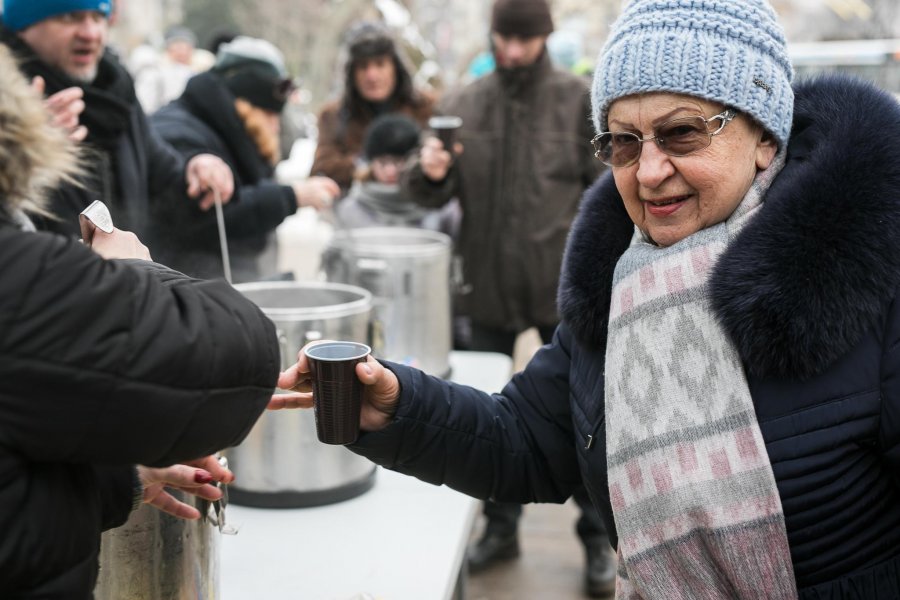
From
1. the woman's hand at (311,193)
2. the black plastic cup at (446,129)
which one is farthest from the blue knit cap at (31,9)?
the black plastic cup at (446,129)

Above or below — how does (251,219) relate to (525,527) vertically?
above

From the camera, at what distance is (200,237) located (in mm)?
2852

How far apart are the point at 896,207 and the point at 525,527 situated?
2747 mm

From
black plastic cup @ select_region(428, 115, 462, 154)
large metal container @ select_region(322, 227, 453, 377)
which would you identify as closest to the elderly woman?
large metal container @ select_region(322, 227, 453, 377)

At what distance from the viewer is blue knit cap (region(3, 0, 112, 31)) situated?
8.20 feet

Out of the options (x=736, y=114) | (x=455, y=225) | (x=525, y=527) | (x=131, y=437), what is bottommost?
(x=525, y=527)

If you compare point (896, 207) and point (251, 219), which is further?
point (251, 219)

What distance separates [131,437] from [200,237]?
1965 millimetres

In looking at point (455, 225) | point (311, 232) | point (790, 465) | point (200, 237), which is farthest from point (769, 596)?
point (311, 232)

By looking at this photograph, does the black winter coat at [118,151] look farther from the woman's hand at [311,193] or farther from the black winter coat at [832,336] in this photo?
the black winter coat at [832,336]

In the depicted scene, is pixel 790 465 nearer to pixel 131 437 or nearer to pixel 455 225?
pixel 131 437

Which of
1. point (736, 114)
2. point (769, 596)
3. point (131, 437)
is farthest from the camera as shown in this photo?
point (736, 114)

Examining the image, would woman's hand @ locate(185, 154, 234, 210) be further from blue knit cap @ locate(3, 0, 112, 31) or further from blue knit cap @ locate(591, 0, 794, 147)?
blue knit cap @ locate(591, 0, 794, 147)

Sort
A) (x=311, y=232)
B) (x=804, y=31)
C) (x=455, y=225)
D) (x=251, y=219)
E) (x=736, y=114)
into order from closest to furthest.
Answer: (x=736, y=114) < (x=251, y=219) < (x=455, y=225) < (x=311, y=232) < (x=804, y=31)
